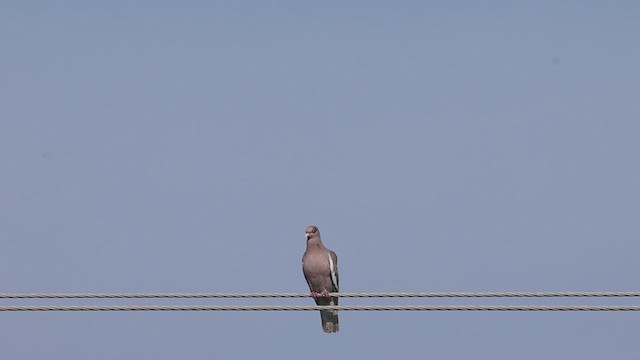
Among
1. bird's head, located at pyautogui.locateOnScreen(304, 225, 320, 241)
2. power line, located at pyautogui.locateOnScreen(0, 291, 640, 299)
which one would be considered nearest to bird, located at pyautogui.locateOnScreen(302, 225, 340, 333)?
bird's head, located at pyautogui.locateOnScreen(304, 225, 320, 241)

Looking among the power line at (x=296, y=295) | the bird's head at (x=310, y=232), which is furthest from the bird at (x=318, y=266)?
the power line at (x=296, y=295)

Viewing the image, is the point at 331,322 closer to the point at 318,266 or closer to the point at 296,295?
the point at 318,266

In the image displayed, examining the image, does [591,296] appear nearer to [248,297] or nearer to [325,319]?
[248,297]

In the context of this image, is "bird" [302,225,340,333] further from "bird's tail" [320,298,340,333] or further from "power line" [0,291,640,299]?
"power line" [0,291,640,299]

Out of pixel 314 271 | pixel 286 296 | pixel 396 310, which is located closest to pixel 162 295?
pixel 286 296

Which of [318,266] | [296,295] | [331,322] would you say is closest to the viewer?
[296,295]

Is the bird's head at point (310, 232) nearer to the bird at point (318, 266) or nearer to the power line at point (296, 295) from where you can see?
the bird at point (318, 266)

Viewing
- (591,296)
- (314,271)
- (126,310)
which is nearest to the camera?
(591,296)

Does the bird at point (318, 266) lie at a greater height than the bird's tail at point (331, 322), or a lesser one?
greater

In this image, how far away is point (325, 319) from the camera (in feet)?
56.3

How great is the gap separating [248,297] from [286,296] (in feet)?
1.10

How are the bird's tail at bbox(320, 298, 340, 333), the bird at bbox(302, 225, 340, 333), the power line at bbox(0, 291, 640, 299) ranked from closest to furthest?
the power line at bbox(0, 291, 640, 299), the bird at bbox(302, 225, 340, 333), the bird's tail at bbox(320, 298, 340, 333)

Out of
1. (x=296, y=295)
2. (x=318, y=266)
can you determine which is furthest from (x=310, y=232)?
(x=296, y=295)

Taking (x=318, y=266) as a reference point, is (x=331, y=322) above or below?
below
